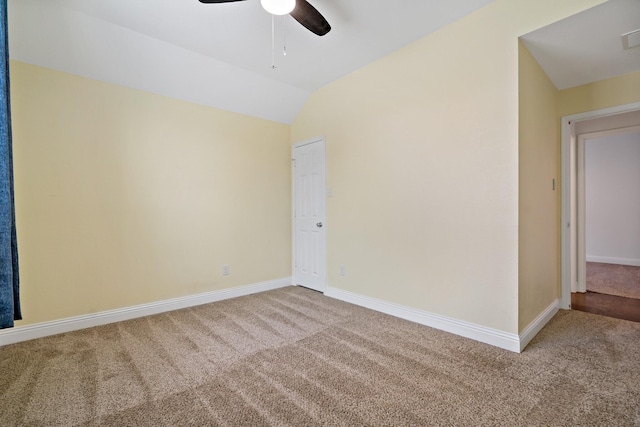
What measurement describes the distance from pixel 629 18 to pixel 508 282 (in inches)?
80.1

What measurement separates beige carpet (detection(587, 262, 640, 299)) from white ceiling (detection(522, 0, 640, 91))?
2.82 metres

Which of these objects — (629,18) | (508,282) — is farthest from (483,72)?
(508,282)

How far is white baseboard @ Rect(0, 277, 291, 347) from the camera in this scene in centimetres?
243

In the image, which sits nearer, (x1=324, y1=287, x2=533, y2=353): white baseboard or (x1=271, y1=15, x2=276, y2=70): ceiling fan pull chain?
(x1=324, y1=287, x2=533, y2=353): white baseboard

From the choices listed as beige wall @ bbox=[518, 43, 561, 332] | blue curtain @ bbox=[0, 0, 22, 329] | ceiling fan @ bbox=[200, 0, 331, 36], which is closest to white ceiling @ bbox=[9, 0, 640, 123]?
beige wall @ bbox=[518, 43, 561, 332]

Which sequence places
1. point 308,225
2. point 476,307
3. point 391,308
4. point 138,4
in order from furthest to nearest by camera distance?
point 308,225 < point 391,308 < point 476,307 < point 138,4

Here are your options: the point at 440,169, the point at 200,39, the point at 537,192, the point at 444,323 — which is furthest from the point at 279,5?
the point at 444,323

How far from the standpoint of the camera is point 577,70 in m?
2.63

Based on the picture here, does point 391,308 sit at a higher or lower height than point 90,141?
lower

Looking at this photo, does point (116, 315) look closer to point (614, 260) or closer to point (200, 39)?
point (200, 39)

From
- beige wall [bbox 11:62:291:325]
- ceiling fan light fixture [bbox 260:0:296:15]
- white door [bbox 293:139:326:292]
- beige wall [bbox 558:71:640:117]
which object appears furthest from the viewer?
white door [bbox 293:139:326:292]

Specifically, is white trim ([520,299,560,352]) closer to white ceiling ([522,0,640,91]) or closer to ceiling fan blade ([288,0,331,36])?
white ceiling ([522,0,640,91])

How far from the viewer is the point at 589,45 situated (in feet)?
7.31

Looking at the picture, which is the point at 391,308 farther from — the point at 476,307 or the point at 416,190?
the point at 416,190
